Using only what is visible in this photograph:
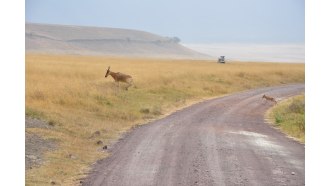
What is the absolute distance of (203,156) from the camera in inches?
454

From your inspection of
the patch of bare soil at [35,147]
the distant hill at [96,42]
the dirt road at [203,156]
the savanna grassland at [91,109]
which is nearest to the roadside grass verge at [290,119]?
the dirt road at [203,156]

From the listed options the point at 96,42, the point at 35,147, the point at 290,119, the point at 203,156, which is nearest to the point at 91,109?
the point at 35,147

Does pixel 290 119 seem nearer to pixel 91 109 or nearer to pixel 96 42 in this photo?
pixel 91 109

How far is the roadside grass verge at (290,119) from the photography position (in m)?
16.0

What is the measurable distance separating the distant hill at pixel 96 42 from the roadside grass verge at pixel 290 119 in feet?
353

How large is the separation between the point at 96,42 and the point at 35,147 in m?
140

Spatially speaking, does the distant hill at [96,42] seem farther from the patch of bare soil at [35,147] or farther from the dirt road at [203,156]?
the patch of bare soil at [35,147]

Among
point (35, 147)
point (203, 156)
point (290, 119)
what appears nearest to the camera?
point (203, 156)

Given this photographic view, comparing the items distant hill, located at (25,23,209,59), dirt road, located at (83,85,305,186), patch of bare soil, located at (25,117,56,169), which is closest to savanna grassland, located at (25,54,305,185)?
patch of bare soil, located at (25,117,56,169)

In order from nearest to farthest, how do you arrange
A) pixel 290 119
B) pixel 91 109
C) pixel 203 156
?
pixel 203 156, pixel 290 119, pixel 91 109

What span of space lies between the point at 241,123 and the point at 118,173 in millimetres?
8848
